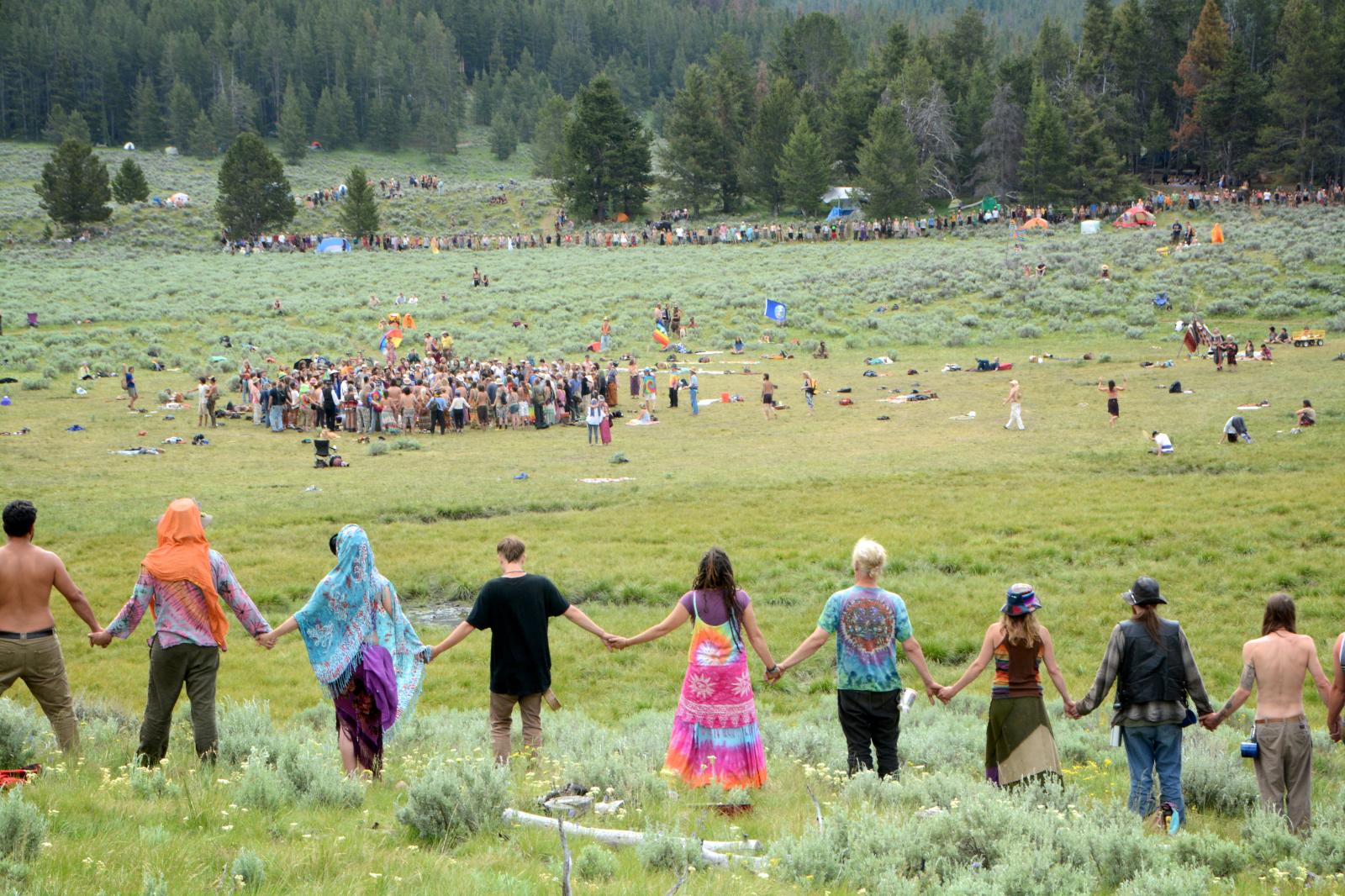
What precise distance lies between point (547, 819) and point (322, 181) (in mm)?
118300

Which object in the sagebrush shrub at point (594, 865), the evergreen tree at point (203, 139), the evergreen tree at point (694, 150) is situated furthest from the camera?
the evergreen tree at point (203, 139)

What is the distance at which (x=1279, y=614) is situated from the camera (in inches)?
275

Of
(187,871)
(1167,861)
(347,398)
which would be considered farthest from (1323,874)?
(347,398)

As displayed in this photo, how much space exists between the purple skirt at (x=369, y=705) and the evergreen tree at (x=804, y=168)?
78.4 metres

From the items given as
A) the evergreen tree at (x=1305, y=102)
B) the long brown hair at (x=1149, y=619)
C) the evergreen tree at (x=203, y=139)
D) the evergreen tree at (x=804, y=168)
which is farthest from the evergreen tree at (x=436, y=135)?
the long brown hair at (x=1149, y=619)

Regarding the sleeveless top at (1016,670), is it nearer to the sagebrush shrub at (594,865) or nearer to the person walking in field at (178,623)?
the sagebrush shrub at (594,865)

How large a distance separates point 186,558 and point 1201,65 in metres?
95.1

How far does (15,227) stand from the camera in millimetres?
83688

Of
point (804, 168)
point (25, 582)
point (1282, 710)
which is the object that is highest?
point (804, 168)

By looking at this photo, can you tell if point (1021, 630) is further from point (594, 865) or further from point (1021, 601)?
point (594, 865)

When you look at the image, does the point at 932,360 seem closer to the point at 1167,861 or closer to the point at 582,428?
the point at 582,428

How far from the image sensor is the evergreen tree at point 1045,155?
75.7m

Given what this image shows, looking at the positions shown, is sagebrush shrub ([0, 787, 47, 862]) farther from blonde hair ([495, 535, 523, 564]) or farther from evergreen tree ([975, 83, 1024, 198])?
evergreen tree ([975, 83, 1024, 198])

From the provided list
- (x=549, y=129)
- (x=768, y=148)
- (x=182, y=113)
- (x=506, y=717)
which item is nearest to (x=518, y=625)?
(x=506, y=717)
